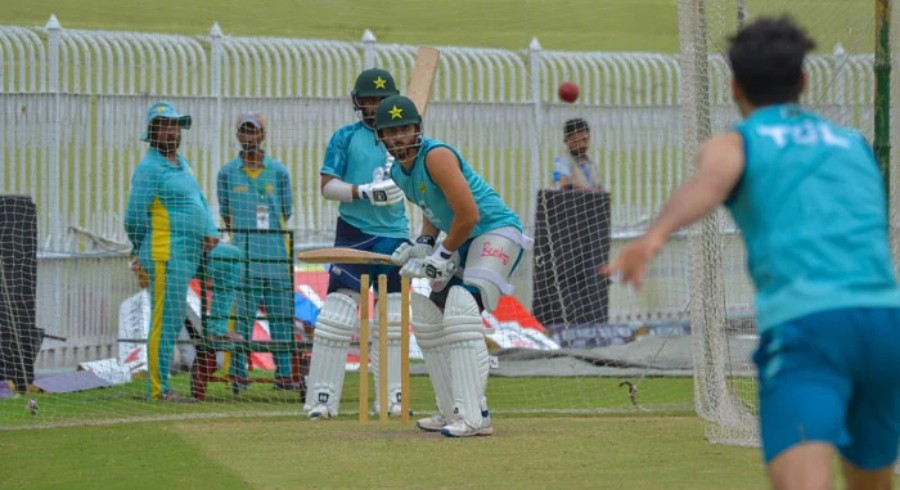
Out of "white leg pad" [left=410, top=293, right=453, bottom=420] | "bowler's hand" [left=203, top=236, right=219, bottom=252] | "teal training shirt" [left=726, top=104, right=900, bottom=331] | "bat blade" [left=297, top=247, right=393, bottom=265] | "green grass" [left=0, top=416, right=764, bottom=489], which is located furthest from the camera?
"bowler's hand" [left=203, top=236, right=219, bottom=252]

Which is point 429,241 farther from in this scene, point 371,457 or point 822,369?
point 822,369

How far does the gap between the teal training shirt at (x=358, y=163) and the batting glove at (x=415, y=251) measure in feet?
→ 3.08

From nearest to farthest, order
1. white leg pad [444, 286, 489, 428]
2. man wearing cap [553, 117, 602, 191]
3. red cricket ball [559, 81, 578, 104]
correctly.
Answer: white leg pad [444, 286, 489, 428] → man wearing cap [553, 117, 602, 191] → red cricket ball [559, 81, 578, 104]

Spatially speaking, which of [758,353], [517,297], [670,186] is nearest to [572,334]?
[517,297]

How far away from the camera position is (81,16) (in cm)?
1606

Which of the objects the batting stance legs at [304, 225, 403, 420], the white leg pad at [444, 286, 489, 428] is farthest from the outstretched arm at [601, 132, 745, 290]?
the batting stance legs at [304, 225, 403, 420]

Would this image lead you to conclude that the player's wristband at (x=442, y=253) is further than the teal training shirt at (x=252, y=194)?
No

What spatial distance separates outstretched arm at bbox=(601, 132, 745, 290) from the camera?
4.20 meters

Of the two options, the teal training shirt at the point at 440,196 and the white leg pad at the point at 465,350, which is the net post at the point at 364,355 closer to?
the teal training shirt at the point at 440,196

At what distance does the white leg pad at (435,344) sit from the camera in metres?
9.35

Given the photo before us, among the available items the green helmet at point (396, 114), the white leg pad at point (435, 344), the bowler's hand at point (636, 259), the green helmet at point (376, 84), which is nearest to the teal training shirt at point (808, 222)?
the bowler's hand at point (636, 259)

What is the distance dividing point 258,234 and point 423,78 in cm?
205

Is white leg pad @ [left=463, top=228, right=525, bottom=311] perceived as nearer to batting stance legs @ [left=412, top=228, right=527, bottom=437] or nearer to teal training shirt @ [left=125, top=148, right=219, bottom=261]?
batting stance legs @ [left=412, top=228, right=527, bottom=437]

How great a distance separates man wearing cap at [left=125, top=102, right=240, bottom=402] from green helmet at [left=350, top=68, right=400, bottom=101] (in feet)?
6.65
